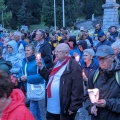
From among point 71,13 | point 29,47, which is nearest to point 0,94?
point 29,47

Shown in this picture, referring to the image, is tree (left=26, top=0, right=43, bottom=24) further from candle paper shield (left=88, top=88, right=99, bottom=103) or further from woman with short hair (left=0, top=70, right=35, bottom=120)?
woman with short hair (left=0, top=70, right=35, bottom=120)

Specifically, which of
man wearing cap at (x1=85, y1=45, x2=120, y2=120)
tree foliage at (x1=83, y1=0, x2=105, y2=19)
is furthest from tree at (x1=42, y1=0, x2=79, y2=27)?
man wearing cap at (x1=85, y1=45, x2=120, y2=120)

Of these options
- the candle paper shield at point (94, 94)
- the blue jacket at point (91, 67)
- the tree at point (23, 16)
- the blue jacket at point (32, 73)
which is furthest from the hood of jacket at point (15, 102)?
the tree at point (23, 16)

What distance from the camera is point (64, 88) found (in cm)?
505

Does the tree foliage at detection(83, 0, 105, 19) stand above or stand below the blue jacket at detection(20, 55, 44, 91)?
above

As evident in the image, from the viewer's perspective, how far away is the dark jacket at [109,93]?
4.04 m

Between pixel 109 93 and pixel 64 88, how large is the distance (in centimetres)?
108

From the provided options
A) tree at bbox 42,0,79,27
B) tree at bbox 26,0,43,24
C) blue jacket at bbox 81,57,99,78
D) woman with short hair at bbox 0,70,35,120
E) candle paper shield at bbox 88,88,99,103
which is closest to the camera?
→ woman with short hair at bbox 0,70,35,120

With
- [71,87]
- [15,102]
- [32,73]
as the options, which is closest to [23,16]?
[32,73]

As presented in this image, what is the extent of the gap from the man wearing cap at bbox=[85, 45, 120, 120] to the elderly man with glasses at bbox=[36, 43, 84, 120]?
0.80 metres

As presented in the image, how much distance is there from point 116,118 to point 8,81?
1.72m

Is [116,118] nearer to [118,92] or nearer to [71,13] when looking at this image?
[118,92]

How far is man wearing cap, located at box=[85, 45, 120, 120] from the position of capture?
13.3ft

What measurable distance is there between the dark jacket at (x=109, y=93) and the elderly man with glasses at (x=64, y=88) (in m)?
0.85
